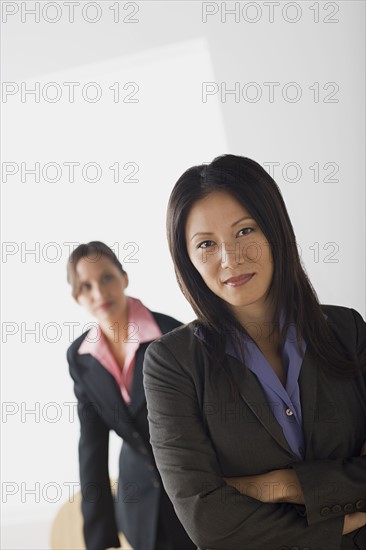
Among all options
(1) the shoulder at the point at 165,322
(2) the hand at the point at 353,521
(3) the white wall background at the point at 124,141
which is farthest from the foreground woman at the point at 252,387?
(3) the white wall background at the point at 124,141

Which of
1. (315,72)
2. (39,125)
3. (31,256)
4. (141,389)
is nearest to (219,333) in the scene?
(141,389)

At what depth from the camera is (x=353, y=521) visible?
1.52 meters

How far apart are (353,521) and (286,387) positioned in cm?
37

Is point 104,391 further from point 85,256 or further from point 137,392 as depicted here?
point 85,256

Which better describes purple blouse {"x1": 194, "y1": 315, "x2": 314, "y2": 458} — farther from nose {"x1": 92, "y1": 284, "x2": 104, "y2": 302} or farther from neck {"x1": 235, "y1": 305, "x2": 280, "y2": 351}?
nose {"x1": 92, "y1": 284, "x2": 104, "y2": 302}

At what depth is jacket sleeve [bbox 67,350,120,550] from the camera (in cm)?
215

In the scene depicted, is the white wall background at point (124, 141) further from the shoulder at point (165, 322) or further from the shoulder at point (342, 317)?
the shoulder at point (342, 317)

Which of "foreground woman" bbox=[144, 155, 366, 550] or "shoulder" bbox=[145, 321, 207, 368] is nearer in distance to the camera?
"foreground woman" bbox=[144, 155, 366, 550]

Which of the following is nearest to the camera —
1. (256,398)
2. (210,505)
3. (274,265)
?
(210,505)

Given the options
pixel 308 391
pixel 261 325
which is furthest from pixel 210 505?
pixel 261 325

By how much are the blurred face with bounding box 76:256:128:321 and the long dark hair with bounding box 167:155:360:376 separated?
1.51 ft

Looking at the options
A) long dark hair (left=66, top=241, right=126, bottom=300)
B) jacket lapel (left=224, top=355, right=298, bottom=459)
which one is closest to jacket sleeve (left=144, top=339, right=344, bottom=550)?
jacket lapel (left=224, top=355, right=298, bottom=459)

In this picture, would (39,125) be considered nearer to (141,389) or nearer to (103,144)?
(103,144)

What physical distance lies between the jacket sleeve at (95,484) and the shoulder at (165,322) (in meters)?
0.34
